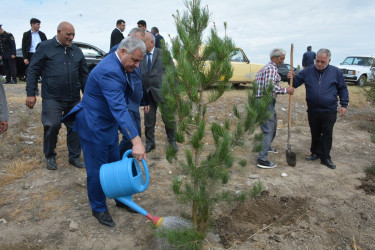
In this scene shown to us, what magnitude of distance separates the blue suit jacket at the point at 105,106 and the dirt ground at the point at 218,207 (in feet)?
2.95

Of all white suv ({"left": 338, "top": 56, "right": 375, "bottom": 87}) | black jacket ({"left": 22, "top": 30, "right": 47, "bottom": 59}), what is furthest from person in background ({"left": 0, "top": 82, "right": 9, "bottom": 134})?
white suv ({"left": 338, "top": 56, "right": 375, "bottom": 87})

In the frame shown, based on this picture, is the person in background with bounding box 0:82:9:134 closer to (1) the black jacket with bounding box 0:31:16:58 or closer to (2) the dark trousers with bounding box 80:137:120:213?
(2) the dark trousers with bounding box 80:137:120:213

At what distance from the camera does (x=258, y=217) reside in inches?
119

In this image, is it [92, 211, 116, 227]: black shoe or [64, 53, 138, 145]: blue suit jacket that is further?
[92, 211, 116, 227]: black shoe

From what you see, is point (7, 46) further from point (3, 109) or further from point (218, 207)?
point (218, 207)

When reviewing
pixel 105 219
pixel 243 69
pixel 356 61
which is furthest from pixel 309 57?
pixel 105 219

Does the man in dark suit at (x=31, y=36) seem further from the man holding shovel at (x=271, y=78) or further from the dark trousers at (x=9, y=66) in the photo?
the man holding shovel at (x=271, y=78)

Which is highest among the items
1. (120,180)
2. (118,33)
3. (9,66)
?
(118,33)

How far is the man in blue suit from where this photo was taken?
7.82ft

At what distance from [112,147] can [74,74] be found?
1.58 metres

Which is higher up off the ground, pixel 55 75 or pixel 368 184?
pixel 55 75

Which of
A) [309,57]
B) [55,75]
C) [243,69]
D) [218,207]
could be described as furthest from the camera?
[309,57]

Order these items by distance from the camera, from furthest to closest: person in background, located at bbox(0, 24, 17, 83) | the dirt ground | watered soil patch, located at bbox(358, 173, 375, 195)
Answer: person in background, located at bbox(0, 24, 17, 83)
watered soil patch, located at bbox(358, 173, 375, 195)
the dirt ground

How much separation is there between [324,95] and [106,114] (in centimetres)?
317
